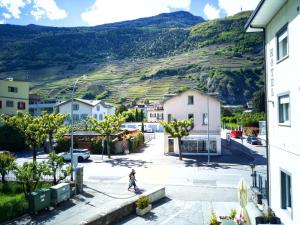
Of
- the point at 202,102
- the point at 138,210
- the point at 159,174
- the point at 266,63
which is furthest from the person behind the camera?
the point at 202,102

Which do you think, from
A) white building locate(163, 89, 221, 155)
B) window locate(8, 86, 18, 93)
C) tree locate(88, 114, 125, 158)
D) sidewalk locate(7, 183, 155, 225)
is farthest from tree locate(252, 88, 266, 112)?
sidewalk locate(7, 183, 155, 225)

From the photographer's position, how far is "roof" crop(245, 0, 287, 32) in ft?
40.1

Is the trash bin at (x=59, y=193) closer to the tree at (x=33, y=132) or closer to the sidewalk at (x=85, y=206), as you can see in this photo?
the sidewalk at (x=85, y=206)

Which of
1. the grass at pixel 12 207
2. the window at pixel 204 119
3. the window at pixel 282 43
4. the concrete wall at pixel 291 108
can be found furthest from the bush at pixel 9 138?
the window at pixel 282 43

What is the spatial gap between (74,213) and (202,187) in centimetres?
1121

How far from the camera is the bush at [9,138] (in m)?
49.6

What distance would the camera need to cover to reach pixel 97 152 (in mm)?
48188

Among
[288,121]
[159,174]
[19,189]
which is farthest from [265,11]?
[159,174]

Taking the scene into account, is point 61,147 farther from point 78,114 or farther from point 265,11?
point 265,11

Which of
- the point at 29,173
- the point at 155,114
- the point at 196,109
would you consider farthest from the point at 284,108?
the point at 155,114

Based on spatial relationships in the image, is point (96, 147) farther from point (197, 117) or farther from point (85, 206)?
point (85, 206)

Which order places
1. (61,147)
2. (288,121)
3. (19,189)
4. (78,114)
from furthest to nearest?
1. (78,114)
2. (61,147)
3. (19,189)
4. (288,121)

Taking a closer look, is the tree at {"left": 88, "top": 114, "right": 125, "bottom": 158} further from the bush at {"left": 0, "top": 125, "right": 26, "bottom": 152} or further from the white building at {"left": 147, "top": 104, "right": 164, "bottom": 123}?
the white building at {"left": 147, "top": 104, "right": 164, "bottom": 123}

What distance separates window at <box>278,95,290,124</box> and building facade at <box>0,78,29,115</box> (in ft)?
170
